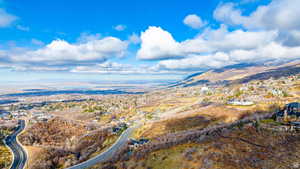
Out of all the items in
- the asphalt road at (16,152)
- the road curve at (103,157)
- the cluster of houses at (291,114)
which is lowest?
the asphalt road at (16,152)

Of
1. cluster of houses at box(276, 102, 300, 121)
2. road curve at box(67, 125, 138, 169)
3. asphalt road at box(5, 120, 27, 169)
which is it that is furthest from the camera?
asphalt road at box(5, 120, 27, 169)

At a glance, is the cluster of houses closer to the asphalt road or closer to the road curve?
the road curve

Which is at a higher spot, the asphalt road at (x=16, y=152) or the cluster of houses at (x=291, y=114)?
the cluster of houses at (x=291, y=114)

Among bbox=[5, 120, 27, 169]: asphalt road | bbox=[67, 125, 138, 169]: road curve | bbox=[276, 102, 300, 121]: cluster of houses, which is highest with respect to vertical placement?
bbox=[276, 102, 300, 121]: cluster of houses

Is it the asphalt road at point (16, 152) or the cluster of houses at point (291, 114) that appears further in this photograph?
the asphalt road at point (16, 152)

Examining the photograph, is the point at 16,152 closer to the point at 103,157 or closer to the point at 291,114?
the point at 103,157

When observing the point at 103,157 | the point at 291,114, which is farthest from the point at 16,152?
the point at 291,114

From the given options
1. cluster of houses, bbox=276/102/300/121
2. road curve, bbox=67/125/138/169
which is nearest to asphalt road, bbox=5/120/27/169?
road curve, bbox=67/125/138/169

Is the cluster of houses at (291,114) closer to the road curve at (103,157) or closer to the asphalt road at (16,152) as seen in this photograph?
the road curve at (103,157)

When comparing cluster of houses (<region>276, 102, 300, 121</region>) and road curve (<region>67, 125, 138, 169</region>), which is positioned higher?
cluster of houses (<region>276, 102, 300, 121</region>)

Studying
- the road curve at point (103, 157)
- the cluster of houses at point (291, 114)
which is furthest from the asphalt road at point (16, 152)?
the cluster of houses at point (291, 114)

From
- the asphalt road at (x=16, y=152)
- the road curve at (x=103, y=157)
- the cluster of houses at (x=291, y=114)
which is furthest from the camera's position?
the asphalt road at (x=16, y=152)
